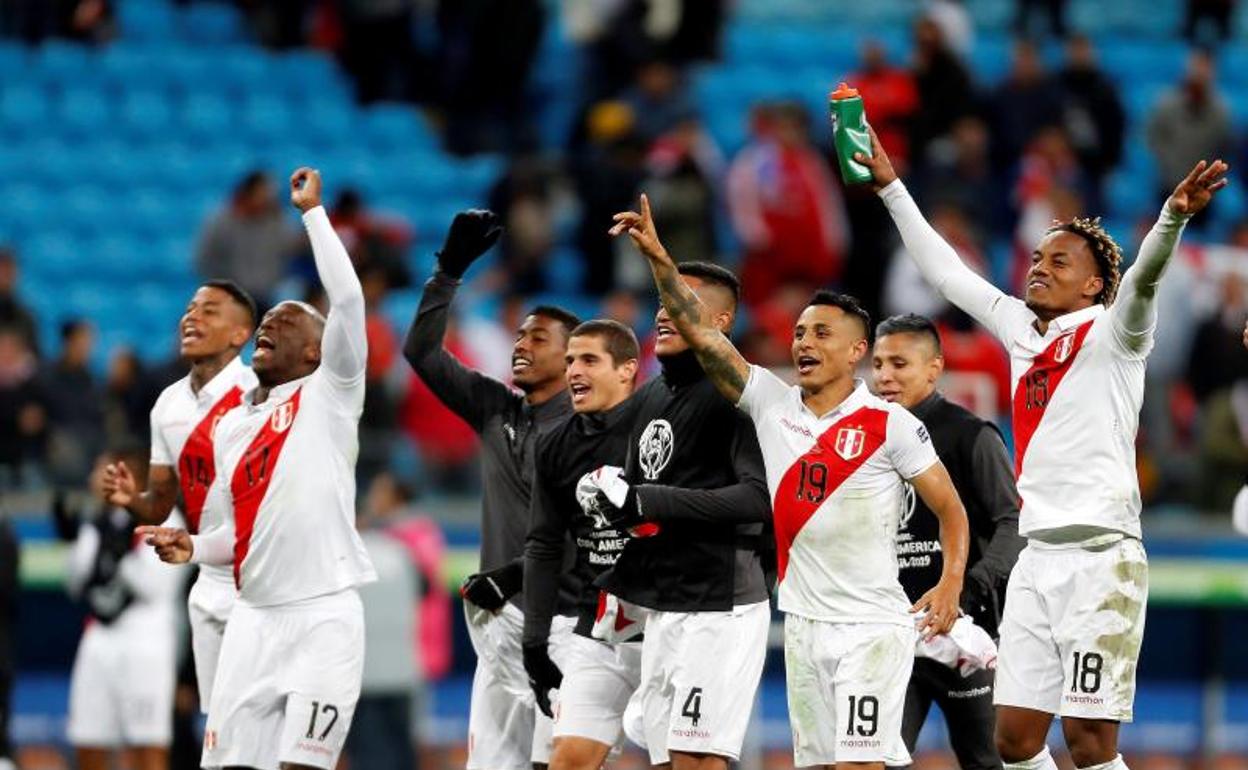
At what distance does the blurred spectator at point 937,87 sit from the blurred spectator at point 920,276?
169cm

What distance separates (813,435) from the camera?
1049 centimetres

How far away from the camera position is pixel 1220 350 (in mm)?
19484

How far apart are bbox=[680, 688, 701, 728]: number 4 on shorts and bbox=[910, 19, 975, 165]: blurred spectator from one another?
38.6 ft

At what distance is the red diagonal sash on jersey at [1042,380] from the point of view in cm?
1047

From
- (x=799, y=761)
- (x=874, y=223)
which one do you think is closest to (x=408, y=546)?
(x=874, y=223)

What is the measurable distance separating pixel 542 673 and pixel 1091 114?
1333cm

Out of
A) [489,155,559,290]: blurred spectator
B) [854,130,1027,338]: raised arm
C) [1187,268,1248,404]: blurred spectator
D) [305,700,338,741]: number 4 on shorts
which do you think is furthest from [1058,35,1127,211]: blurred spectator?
[305,700,338,741]: number 4 on shorts

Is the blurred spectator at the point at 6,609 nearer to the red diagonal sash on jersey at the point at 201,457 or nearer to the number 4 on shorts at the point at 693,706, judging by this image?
the red diagonal sash on jersey at the point at 201,457

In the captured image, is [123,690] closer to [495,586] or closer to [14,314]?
[14,314]

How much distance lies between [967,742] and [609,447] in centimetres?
209

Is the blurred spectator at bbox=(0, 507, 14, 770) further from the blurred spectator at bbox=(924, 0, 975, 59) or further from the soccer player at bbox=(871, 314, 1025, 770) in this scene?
the blurred spectator at bbox=(924, 0, 975, 59)

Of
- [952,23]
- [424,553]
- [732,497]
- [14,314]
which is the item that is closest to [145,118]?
[14,314]

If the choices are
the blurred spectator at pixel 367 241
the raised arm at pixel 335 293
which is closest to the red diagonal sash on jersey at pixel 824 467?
the raised arm at pixel 335 293

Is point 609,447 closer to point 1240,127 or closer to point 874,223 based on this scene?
point 874,223
